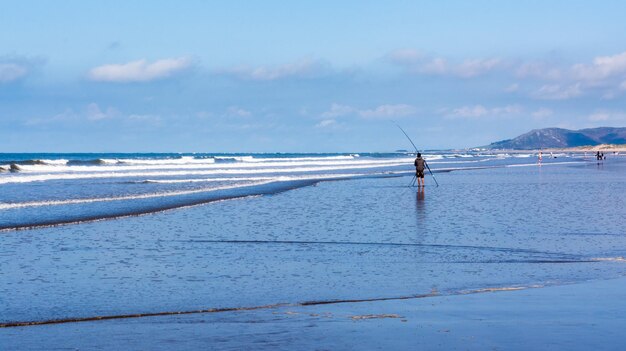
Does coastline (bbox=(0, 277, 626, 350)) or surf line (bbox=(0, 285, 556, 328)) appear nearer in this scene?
coastline (bbox=(0, 277, 626, 350))

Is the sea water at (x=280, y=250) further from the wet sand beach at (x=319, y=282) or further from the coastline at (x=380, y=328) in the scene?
the coastline at (x=380, y=328)

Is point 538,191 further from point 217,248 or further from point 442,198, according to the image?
point 217,248

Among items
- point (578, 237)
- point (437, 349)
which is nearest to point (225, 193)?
point (578, 237)

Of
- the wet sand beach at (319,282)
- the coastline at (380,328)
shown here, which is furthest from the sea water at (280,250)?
the coastline at (380,328)

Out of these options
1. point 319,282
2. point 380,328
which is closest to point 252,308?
point 380,328

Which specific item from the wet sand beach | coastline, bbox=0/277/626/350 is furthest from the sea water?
coastline, bbox=0/277/626/350

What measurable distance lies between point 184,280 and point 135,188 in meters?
24.0

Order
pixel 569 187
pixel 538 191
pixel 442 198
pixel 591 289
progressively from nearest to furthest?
1. pixel 591 289
2. pixel 442 198
3. pixel 538 191
4. pixel 569 187

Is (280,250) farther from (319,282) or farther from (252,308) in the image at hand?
(252,308)

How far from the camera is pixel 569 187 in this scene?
33594 mm

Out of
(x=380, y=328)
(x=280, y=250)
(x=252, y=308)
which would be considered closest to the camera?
(x=380, y=328)

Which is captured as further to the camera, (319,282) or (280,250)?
(280,250)

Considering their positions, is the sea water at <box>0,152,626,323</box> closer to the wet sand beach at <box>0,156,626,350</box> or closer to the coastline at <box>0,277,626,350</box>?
the wet sand beach at <box>0,156,626,350</box>

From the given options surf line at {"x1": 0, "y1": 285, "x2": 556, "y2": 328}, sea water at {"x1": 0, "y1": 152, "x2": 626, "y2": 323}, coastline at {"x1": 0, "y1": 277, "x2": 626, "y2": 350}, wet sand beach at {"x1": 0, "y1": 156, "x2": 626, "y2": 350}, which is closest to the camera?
coastline at {"x1": 0, "y1": 277, "x2": 626, "y2": 350}
